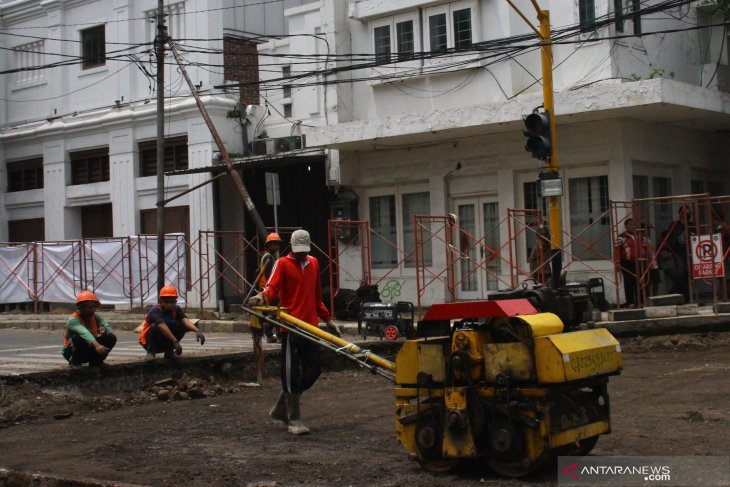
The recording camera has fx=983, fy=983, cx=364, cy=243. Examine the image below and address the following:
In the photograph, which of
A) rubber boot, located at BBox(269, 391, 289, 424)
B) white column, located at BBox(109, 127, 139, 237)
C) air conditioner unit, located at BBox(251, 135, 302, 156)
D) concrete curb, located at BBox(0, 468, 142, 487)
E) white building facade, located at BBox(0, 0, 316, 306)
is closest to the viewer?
concrete curb, located at BBox(0, 468, 142, 487)

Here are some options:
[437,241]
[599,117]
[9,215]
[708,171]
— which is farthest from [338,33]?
[9,215]

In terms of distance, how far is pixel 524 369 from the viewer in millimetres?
6387

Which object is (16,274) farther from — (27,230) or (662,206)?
(662,206)

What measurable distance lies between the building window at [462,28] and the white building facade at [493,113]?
4cm

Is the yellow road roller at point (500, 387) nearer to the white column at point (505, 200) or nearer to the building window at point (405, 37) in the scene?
the white column at point (505, 200)

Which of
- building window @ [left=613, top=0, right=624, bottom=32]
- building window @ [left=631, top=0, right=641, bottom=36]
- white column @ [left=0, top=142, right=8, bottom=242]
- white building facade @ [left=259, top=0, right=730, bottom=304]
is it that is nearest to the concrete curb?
white building facade @ [left=259, top=0, right=730, bottom=304]

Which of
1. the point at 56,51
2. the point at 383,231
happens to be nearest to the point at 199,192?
the point at 383,231

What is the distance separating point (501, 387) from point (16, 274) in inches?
893

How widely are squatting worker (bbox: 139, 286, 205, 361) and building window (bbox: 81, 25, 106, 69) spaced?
691 inches

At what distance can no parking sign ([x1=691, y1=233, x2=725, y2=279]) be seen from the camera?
1627 cm

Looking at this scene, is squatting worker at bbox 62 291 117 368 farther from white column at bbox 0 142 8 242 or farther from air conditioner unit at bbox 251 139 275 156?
white column at bbox 0 142 8 242

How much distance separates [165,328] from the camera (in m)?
12.3

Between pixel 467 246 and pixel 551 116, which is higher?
pixel 551 116

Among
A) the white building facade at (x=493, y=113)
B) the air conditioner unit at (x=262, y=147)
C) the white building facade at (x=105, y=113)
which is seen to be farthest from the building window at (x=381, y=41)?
the white building facade at (x=105, y=113)
